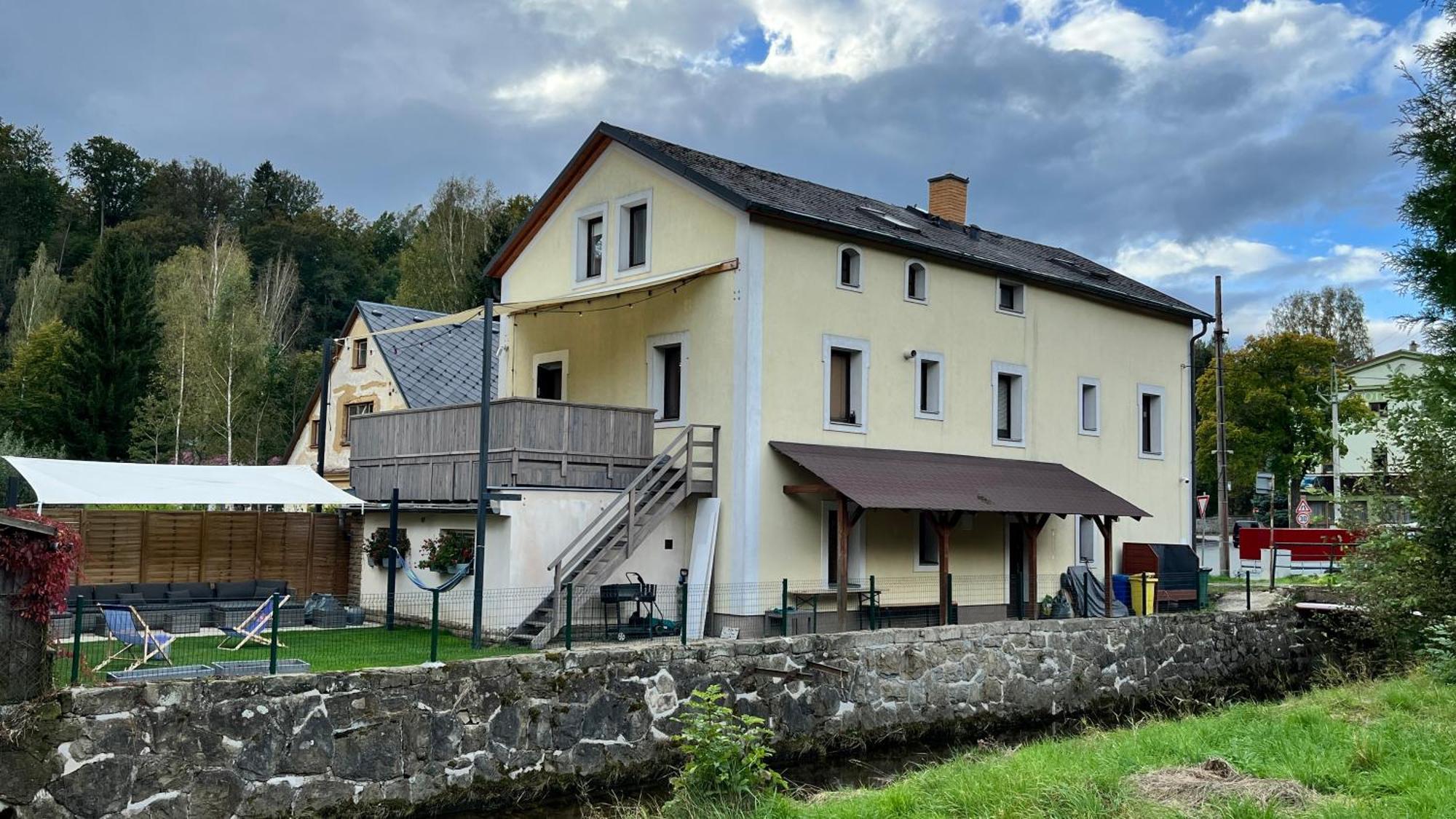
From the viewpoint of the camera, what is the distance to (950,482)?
21359 millimetres

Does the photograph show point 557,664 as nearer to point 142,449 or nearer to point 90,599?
point 90,599

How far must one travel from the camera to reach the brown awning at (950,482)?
64.5 feet

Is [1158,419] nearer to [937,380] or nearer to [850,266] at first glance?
[937,380]

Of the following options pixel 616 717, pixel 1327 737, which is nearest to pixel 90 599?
pixel 616 717

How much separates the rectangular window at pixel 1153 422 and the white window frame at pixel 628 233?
12801mm

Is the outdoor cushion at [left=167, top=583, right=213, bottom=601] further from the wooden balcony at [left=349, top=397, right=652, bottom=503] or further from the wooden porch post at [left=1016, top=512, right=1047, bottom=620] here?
the wooden porch post at [left=1016, top=512, right=1047, bottom=620]

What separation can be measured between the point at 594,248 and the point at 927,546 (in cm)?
887

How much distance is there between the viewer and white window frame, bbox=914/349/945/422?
22594 mm

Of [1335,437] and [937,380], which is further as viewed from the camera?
[1335,437]

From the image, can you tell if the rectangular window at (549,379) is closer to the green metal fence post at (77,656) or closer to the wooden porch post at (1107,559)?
the wooden porch post at (1107,559)

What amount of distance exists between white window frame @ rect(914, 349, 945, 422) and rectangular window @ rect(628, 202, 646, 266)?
18.4 ft

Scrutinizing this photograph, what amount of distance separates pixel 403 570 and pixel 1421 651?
16524mm

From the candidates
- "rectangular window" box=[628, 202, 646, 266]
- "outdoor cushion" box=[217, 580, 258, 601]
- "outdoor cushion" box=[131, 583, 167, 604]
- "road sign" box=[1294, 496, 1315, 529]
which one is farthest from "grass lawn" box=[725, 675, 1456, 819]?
"road sign" box=[1294, 496, 1315, 529]

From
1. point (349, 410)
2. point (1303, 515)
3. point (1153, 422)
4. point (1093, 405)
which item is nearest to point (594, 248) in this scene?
point (1093, 405)
